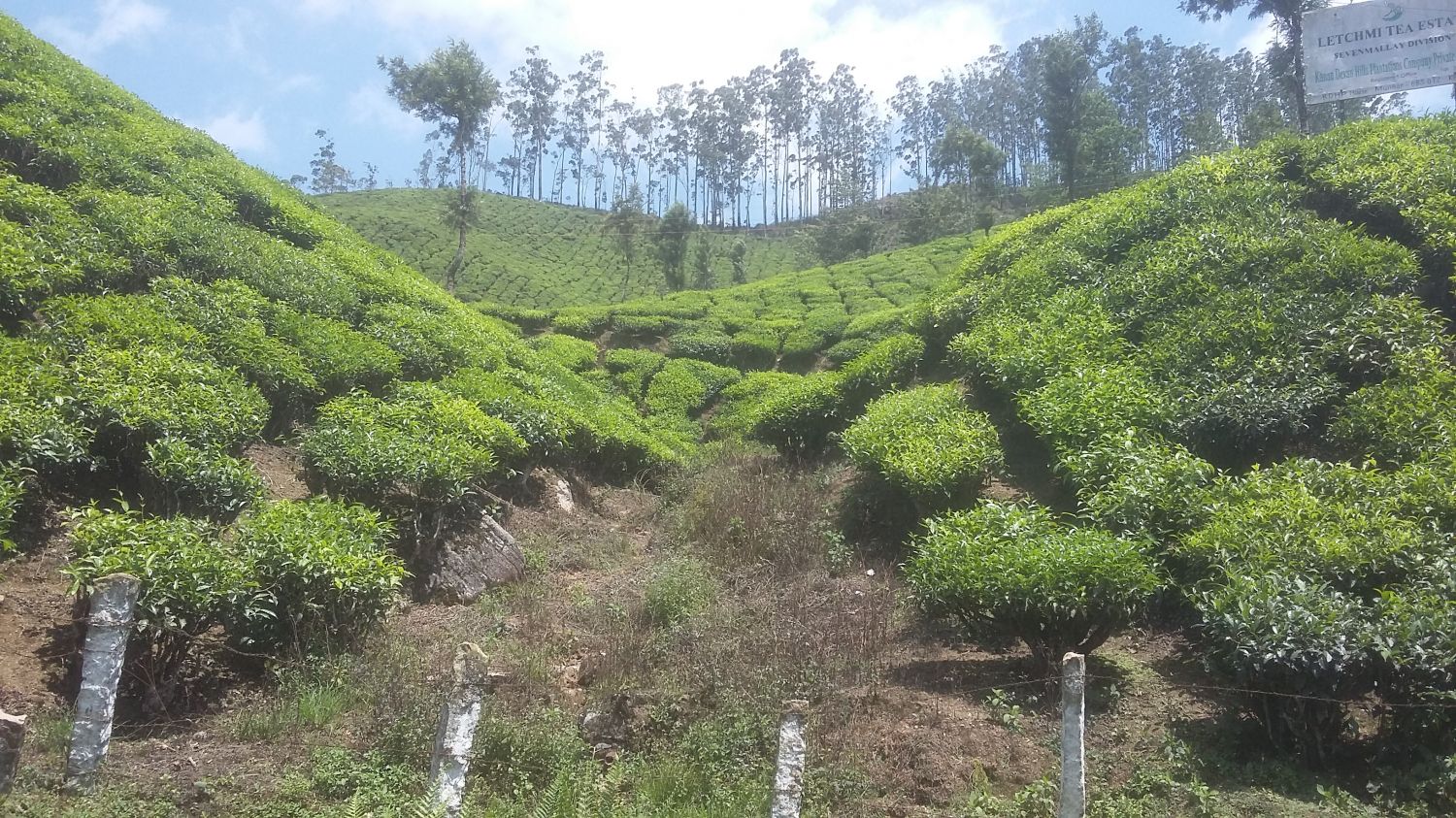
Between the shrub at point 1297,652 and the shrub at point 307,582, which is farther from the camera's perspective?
the shrub at point 307,582

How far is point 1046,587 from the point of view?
6.56 metres

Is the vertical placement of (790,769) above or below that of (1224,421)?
below

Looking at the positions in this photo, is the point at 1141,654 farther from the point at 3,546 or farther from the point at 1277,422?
the point at 3,546

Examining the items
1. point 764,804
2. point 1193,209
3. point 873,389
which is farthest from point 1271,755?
point 1193,209

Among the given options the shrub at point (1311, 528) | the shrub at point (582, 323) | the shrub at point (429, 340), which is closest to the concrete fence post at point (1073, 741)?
the shrub at point (1311, 528)

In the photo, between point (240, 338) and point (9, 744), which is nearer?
point (9, 744)

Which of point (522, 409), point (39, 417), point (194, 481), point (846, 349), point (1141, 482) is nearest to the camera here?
point (39, 417)

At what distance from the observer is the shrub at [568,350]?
62.9 ft

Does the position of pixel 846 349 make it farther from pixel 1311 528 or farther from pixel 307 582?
pixel 307 582

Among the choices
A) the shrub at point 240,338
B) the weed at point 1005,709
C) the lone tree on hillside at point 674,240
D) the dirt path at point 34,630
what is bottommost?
the weed at point 1005,709

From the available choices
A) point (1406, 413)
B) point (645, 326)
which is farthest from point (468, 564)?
point (645, 326)

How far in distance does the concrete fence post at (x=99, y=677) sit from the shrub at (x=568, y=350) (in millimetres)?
13123

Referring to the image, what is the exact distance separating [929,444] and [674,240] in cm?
2459

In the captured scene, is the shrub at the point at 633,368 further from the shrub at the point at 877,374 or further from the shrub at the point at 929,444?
the shrub at the point at 929,444
